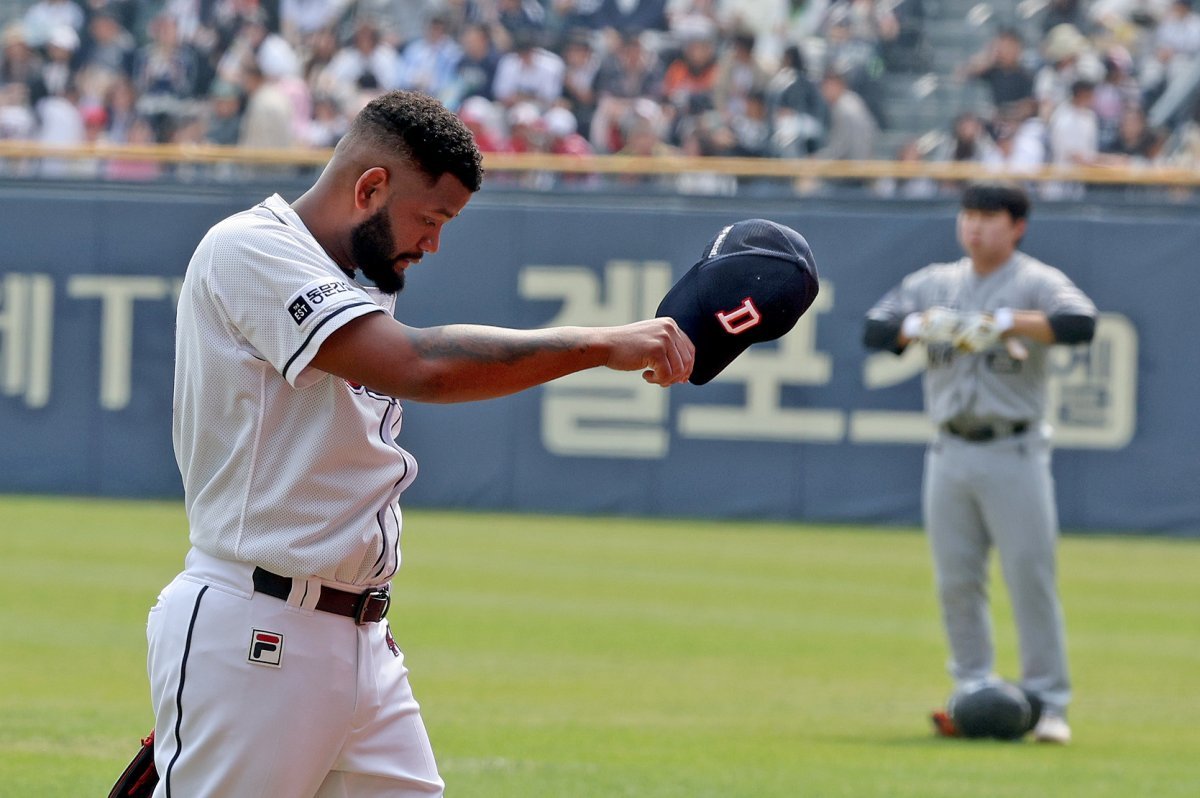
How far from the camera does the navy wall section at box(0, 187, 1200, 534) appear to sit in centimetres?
1752

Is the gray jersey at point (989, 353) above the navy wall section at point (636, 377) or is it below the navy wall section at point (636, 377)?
above

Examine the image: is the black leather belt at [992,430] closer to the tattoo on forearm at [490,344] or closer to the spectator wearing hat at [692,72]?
the tattoo on forearm at [490,344]

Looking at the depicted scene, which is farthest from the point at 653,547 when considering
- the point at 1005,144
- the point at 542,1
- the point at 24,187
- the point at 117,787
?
the point at 117,787

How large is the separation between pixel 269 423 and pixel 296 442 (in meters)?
0.07

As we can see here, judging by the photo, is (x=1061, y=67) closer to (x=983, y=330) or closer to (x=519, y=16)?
(x=519, y=16)

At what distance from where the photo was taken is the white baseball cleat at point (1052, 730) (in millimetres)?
8781

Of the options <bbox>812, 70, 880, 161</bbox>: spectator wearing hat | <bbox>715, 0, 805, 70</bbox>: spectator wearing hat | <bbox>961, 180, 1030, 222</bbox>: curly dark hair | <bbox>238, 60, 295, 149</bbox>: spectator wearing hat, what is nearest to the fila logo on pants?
<bbox>961, 180, 1030, 222</bbox>: curly dark hair

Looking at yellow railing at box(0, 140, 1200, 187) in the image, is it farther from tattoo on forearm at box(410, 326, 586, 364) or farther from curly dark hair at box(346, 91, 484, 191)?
tattoo on forearm at box(410, 326, 586, 364)

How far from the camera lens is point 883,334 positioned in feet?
30.2

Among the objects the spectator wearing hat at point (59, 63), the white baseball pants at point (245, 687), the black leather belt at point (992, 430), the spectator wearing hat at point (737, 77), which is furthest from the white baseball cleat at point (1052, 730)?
the spectator wearing hat at point (59, 63)

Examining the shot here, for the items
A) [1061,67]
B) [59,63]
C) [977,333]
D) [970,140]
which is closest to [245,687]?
[977,333]

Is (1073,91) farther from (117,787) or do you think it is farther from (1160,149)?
(117,787)

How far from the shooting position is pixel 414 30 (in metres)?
23.7

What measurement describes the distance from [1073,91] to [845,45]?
3.46 meters
